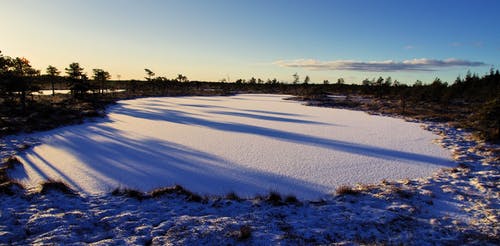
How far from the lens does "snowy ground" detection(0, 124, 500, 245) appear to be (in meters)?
5.56

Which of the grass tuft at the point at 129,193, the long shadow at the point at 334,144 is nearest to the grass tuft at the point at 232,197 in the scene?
Result: the grass tuft at the point at 129,193

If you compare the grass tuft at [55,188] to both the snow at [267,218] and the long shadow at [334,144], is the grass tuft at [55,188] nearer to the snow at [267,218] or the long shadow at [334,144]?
the snow at [267,218]

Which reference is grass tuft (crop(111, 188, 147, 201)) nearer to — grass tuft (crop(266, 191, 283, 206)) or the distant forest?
grass tuft (crop(266, 191, 283, 206))

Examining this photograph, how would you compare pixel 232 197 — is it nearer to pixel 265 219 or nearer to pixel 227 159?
pixel 265 219

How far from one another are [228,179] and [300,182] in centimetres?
265

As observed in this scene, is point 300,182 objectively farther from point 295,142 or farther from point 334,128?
point 334,128

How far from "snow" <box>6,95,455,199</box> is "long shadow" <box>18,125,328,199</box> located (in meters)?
0.03

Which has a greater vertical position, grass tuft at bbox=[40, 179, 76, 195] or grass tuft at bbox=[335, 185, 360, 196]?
grass tuft at bbox=[40, 179, 76, 195]

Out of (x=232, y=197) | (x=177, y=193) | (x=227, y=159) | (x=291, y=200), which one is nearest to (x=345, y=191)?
(x=291, y=200)

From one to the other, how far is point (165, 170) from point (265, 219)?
213 inches

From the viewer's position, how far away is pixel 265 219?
6492 millimetres

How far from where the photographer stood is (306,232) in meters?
5.89

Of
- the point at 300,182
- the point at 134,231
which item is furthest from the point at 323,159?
the point at 134,231

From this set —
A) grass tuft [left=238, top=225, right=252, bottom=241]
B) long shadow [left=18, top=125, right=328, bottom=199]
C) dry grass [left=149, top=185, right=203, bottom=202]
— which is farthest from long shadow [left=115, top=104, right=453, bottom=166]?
grass tuft [left=238, top=225, right=252, bottom=241]
